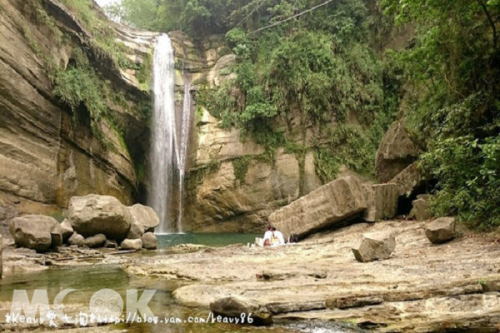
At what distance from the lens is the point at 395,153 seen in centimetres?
1386

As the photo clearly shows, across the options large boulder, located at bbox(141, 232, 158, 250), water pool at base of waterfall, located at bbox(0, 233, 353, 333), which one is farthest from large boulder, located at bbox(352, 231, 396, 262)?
large boulder, located at bbox(141, 232, 158, 250)

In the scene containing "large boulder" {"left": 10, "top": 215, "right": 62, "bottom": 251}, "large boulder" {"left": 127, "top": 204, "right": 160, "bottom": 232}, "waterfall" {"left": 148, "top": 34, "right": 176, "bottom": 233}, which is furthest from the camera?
"waterfall" {"left": 148, "top": 34, "right": 176, "bottom": 233}

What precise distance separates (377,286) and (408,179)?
864cm

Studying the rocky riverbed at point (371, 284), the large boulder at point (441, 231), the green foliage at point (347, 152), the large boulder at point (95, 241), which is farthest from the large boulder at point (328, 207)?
the green foliage at point (347, 152)

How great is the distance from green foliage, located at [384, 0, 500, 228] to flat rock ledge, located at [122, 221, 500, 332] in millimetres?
1142

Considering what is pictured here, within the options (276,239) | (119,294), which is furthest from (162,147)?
(119,294)

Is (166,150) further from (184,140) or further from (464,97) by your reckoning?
(464,97)

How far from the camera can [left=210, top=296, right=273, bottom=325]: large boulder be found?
3945 millimetres

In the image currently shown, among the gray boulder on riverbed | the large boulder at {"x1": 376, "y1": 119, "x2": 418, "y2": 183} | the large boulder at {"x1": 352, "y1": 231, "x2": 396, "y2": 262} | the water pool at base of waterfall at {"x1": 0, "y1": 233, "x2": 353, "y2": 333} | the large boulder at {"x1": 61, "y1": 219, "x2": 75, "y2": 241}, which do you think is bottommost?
the water pool at base of waterfall at {"x1": 0, "y1": 233, "x2": 353, "y2": 333}

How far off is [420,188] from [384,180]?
2277mm

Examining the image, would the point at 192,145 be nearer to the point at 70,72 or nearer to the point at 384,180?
the point at 70,72

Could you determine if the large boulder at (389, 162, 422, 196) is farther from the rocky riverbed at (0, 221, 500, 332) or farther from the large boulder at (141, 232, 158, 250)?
the large boulder at (141, 232, 158, 250)

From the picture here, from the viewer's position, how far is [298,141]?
79.0 ft

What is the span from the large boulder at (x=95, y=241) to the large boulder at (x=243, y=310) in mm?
9923
